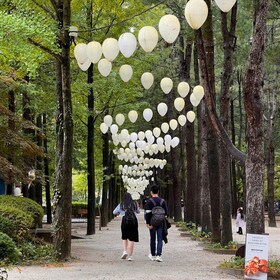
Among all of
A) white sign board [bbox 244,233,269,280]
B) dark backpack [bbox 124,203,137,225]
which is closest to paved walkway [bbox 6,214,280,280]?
dark backpack [bbox 124,203,137,225]

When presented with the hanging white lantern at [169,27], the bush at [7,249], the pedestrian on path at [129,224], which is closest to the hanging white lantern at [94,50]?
the hanging white lantern at [169,27]

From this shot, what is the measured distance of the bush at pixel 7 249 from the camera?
7346mm

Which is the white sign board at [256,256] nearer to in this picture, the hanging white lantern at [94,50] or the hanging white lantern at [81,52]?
the hanging white lantern at [94,50]

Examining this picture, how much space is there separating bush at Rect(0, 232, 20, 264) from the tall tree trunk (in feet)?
15.4

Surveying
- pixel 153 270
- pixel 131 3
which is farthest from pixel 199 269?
pixel 131 3

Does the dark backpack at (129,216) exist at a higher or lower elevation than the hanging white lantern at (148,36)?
lower

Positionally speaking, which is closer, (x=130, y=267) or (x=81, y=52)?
(x=81, y=52)

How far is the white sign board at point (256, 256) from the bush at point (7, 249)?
3.87 m

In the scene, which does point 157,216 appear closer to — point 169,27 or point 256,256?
point 256,256

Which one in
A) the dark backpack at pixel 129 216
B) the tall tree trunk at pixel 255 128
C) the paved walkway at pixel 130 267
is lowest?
the paved walkway at pixel 130 267

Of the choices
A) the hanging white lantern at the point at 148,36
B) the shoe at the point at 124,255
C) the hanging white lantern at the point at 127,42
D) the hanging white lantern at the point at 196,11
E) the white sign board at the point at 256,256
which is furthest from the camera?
the shoe at the point at 124,255

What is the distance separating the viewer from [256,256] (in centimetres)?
862

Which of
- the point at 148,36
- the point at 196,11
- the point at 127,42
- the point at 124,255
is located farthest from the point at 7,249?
the point at 124,255

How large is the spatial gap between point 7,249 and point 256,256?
162 inches
